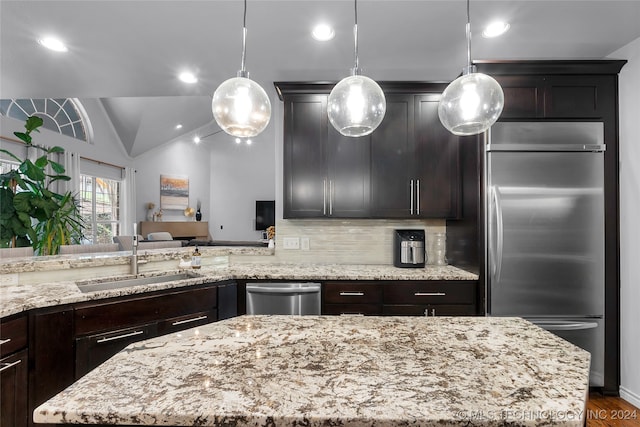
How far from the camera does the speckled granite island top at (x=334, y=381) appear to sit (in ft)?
2.09

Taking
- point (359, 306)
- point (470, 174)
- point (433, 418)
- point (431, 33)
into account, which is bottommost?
point (359, 306)

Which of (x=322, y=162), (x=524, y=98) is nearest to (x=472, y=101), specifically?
(x=524, y=98)

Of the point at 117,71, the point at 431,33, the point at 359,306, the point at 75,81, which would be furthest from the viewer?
the point at 75,81

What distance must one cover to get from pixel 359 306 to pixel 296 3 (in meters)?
2.06

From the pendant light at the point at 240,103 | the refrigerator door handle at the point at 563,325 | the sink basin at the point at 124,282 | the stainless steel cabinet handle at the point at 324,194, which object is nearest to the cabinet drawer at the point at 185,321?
the sink basin at the point at 124,282

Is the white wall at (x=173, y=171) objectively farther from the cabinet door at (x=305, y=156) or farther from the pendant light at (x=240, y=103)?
the pendant light at (x=240, y=103)

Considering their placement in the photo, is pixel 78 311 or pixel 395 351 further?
pixel 78 311

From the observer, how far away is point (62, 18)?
6.62ft

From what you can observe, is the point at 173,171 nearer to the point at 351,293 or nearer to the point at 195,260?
the point at 195,260

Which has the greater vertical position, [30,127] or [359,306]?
[30,127]

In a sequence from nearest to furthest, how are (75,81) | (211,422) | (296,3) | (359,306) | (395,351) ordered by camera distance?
(211,422) < (395,351) < (296,3) < (359,306) < (75,81)

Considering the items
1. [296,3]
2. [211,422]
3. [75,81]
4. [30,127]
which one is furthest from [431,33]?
[30,127]

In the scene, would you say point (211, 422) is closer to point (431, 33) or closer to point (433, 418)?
point (433, 418)

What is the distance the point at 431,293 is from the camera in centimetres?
239
